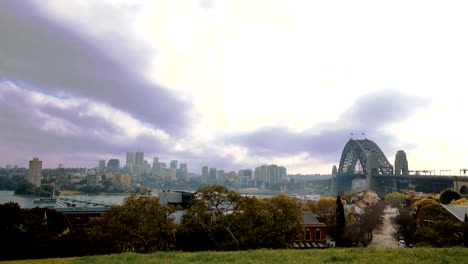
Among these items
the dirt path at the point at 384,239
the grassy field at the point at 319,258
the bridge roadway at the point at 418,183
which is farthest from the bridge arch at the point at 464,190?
the grassy field at the point at 319,258

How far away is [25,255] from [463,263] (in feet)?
135

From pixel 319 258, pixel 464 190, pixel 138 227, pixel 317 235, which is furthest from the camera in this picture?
pixel 464 190

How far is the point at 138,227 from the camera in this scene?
103ft

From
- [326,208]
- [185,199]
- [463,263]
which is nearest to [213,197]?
[463,263]

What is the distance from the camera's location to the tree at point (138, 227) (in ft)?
101

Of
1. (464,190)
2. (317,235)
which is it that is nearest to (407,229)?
(317,235)

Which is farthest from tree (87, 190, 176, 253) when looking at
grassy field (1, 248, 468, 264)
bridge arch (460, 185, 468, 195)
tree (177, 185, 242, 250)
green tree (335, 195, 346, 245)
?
bridge arch (460, 185, 468, 195)

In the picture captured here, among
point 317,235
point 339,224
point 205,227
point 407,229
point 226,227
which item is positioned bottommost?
point 317,235

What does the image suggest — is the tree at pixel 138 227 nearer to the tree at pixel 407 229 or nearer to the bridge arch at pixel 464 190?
the tree at pixel 407 229

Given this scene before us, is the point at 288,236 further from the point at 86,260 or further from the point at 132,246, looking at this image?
the point at 86,260

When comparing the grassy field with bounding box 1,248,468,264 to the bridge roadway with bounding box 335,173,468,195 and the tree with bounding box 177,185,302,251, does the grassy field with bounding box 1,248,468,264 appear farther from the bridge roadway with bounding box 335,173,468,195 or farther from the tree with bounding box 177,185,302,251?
the bridge roadway with bounding box 335,173,468,195

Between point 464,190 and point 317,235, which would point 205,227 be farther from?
point 464,190

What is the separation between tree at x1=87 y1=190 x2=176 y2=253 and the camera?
3089 cm

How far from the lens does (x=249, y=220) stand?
3528cm
